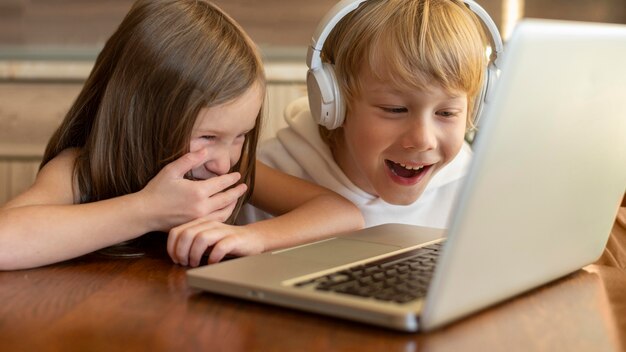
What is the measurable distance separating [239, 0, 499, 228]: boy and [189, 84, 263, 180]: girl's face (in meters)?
0.11

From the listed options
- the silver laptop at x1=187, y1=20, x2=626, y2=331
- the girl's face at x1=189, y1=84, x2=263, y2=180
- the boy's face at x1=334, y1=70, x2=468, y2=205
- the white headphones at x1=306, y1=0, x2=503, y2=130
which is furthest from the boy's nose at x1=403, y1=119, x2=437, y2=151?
the silver laptop at x1=187, y1=20, x2=626, y2=331

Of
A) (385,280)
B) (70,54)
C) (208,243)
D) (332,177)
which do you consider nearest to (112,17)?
(70,54)

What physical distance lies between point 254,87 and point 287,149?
0.33 m

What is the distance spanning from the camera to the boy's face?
1212mm

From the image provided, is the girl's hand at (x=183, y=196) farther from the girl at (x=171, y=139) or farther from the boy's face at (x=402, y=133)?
the boy's face at (x=402, y=133)

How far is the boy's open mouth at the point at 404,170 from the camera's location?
1324 mm

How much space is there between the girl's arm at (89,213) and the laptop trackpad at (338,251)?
0.68 feet

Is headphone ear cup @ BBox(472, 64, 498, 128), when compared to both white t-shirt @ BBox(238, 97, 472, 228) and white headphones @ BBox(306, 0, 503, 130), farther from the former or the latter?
white t-shirt @ BBox(238, 97, 472, 228)

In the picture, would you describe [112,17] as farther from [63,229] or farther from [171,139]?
[63,229]

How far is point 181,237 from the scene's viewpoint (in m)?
0.97

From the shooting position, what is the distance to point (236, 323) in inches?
26.9

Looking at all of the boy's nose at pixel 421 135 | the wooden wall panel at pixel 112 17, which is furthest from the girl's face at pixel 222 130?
the wooden wall panel at pixel 112 17

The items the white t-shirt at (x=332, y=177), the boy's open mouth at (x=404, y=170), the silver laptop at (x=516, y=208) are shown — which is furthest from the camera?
the white t-shirt at (x=332, y=177)

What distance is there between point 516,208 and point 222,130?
598 mm
